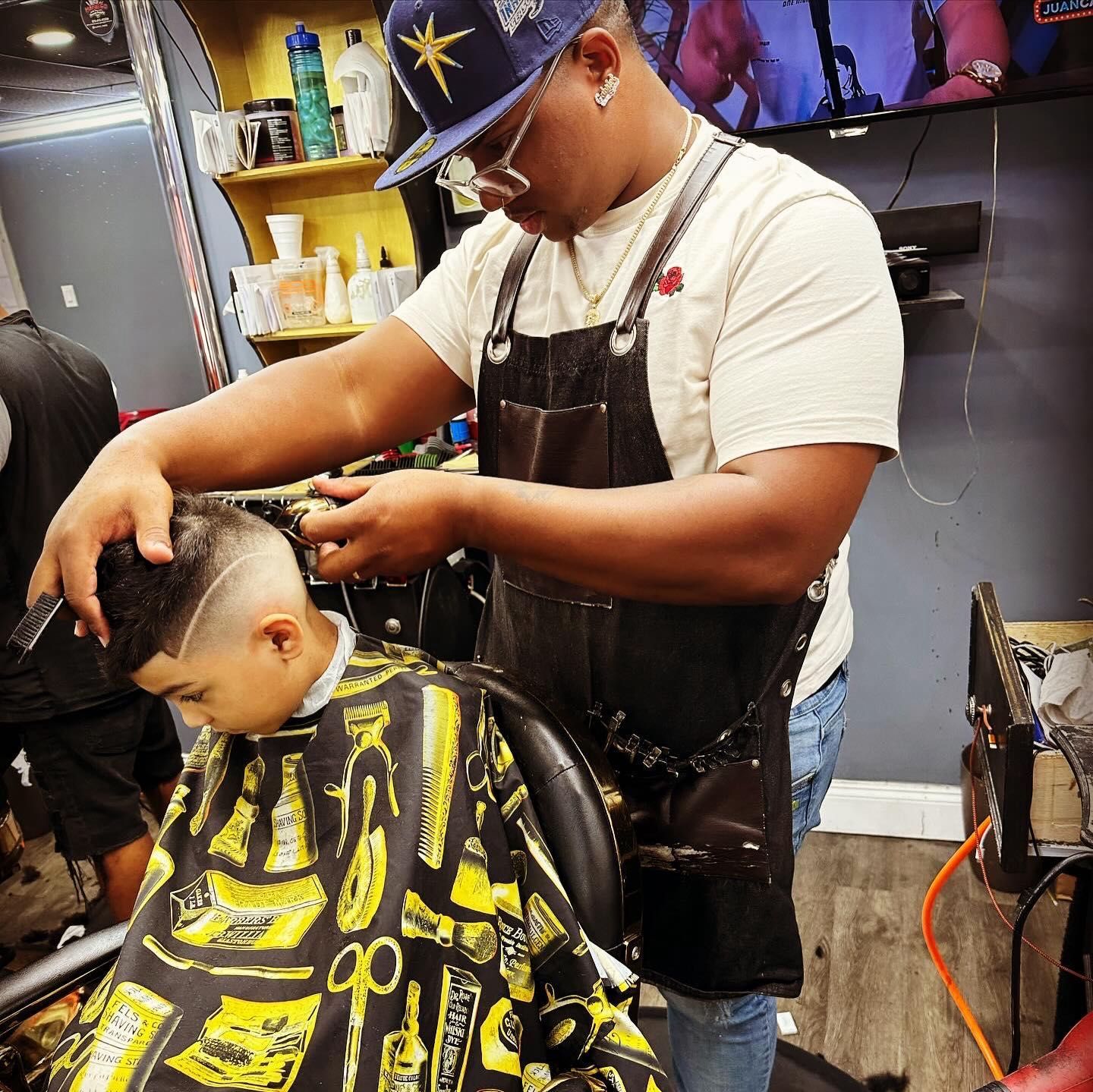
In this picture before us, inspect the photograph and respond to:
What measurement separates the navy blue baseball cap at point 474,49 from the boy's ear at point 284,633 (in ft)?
1.94

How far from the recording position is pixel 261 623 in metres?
1.17

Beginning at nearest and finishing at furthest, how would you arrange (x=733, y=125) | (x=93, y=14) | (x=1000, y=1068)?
(x=1000, y=1068)
(x=733, y=125)
(x=93, y=14)

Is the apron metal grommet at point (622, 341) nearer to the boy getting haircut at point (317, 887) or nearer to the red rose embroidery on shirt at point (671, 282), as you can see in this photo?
the red rose embroidery on shirt at point (671, 282)

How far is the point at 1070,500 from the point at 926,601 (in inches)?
17.8

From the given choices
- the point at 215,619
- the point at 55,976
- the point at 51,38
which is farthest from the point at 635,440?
the point at 51,38

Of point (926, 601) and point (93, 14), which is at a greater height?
point (93, 14)

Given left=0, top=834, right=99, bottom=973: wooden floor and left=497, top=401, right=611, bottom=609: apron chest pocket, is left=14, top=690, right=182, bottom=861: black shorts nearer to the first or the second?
left=0, top=834, right=99, bottom=973: wooden floor

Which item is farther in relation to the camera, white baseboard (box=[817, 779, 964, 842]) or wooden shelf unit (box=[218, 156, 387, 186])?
white baseboard (box=[817, 779, 964, 842])

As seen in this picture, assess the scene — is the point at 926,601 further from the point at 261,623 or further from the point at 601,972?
the point at 261,623

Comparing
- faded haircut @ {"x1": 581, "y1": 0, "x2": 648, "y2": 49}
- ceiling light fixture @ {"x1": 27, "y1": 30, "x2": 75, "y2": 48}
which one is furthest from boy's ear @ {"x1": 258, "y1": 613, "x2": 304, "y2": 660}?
ceiling light fixture @ {"x1": 27, "y1": 30, "x2": 75, "y2": 48}

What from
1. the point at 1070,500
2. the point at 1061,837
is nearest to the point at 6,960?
the point at 1061,837

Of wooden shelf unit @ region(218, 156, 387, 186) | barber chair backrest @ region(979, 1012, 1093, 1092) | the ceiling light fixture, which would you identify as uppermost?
the ceiling light fixture

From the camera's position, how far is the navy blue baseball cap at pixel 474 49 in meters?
0.95

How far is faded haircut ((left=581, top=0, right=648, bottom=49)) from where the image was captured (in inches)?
39.0
